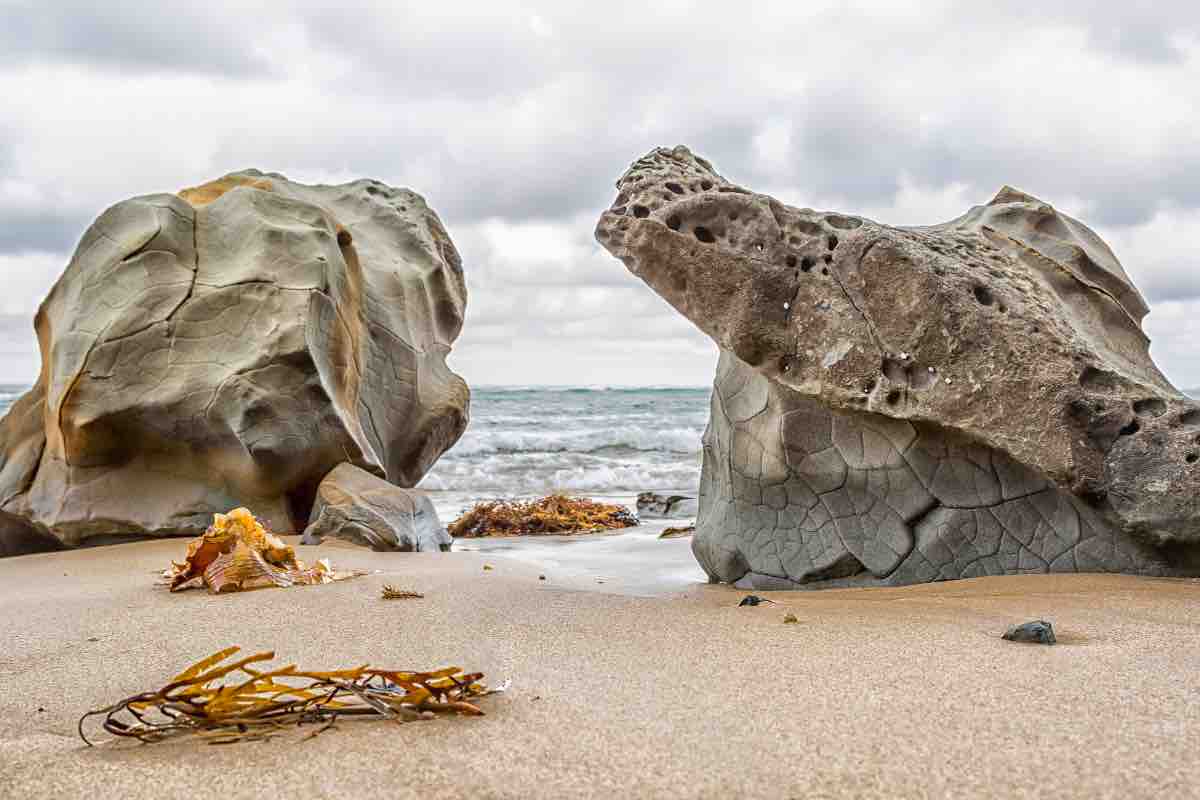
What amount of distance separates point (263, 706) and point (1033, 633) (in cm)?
171

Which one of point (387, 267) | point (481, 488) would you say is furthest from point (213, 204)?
point (481, 488)

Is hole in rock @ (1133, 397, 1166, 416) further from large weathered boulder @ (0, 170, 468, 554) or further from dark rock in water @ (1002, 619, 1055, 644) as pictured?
large weathered boulder @ (0, 170, 468, 554)

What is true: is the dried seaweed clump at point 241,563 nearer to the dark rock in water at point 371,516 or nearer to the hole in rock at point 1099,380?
the dark rock in water at point 371,516

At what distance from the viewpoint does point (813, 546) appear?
3945mm

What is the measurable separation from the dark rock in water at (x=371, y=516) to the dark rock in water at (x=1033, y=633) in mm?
3333

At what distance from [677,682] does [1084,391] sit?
79.8 inches

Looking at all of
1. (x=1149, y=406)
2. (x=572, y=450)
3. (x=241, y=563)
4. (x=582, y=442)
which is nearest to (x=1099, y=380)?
(x=1149, y=406)

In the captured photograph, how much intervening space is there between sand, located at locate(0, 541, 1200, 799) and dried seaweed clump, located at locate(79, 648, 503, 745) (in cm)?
5

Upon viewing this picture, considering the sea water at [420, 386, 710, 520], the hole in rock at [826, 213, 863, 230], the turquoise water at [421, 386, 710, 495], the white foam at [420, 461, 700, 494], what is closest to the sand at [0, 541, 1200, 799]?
the hole in rock at [826, 213, 863, 230]

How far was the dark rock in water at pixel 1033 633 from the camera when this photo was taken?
7.59ft

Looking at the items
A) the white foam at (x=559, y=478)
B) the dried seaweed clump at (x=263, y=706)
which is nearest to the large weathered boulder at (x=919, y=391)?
the dried seaweed clump at (x=263, y=706)

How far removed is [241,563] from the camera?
11.1 feet

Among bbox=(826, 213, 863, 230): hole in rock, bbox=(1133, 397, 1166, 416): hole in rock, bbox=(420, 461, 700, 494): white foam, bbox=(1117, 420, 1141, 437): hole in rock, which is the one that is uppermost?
bbox=(826, 213, 863, 230): hole in rock

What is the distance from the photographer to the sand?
144 centimetres
